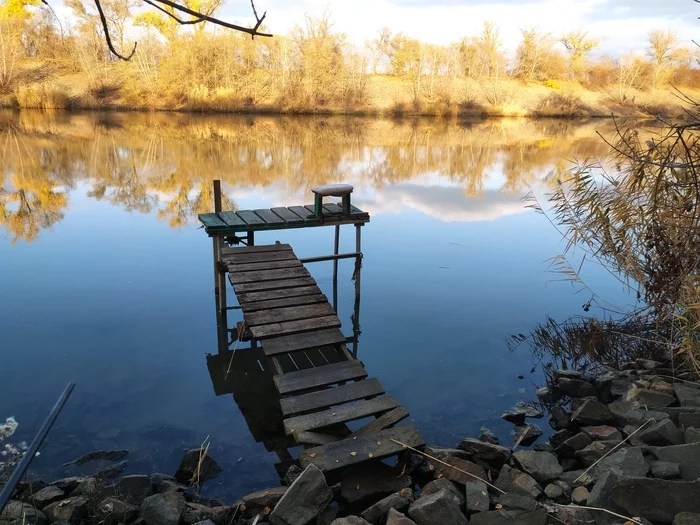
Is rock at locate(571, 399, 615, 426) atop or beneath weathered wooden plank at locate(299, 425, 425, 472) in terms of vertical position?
beneath

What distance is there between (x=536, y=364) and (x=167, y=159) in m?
14.7

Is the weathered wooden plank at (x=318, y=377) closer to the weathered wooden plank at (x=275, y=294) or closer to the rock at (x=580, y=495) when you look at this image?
the weathered wooden plank at (x=275, y=294)

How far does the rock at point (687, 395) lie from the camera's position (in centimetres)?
491

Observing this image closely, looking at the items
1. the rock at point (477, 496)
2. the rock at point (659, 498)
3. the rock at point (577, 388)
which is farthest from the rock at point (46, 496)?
the rock at point (577, 388)

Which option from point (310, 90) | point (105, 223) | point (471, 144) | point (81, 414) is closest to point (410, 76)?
point (310, 90)

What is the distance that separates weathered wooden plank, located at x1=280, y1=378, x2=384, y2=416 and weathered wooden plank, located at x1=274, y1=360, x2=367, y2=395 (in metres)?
0.12

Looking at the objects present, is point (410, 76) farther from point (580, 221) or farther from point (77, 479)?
point (77, 479)

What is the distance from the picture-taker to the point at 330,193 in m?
7.29

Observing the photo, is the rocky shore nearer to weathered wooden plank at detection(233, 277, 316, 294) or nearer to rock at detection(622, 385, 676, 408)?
rock at detection(622, 385, 676, 408)

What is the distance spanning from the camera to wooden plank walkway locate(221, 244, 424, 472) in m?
4.32

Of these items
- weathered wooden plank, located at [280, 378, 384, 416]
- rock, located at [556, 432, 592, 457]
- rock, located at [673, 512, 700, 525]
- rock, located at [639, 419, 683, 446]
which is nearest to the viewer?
rock, located at [673, 512, 700, 525]

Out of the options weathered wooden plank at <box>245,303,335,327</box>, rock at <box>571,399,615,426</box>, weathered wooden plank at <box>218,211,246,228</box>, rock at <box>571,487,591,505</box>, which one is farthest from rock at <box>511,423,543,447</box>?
weathered wooden plank at <box>218,211,246,228</box>

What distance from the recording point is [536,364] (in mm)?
6637

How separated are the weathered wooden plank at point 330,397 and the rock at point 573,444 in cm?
159
